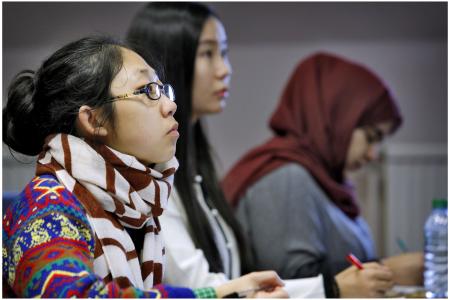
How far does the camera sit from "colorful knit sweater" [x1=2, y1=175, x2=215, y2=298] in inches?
23.9

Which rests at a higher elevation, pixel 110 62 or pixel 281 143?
pixel 110 62

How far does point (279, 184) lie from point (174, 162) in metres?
0.84

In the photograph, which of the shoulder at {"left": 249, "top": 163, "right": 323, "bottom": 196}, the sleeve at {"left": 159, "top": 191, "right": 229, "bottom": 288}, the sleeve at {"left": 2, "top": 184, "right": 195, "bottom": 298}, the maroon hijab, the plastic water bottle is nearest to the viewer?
the sleeve at {"left": 2, "top": 184, "right": 195, "bottom": 298}

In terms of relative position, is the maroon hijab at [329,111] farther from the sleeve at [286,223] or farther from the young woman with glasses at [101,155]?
the young woman with glasses at [101,155]

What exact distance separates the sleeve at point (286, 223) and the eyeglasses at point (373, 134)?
13.5 inches

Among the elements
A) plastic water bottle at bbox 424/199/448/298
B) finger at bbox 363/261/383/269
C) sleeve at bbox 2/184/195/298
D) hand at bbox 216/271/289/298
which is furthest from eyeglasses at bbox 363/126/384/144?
sleeve at bbox 2/184/195/298

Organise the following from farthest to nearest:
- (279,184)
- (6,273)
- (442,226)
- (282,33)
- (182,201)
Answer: (282,33) < (279,184) < (442,226) < (182,201) < (6,273)

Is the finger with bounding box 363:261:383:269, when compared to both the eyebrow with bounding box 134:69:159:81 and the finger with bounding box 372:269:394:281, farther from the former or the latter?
the eyebrow with bounding box 134:69:159:81

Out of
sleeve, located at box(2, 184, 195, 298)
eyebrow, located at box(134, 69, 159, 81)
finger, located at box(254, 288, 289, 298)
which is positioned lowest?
finger, located at box(254, 288, 289, 298)

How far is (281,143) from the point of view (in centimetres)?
170

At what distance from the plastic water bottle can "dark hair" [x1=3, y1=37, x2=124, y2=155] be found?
2.88 ft

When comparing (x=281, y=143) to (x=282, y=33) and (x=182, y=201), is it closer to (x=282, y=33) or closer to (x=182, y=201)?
Result: (x=182, y=201)

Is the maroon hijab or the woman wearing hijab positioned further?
the maroon hijab

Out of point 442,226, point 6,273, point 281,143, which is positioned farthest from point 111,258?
point 281,143
